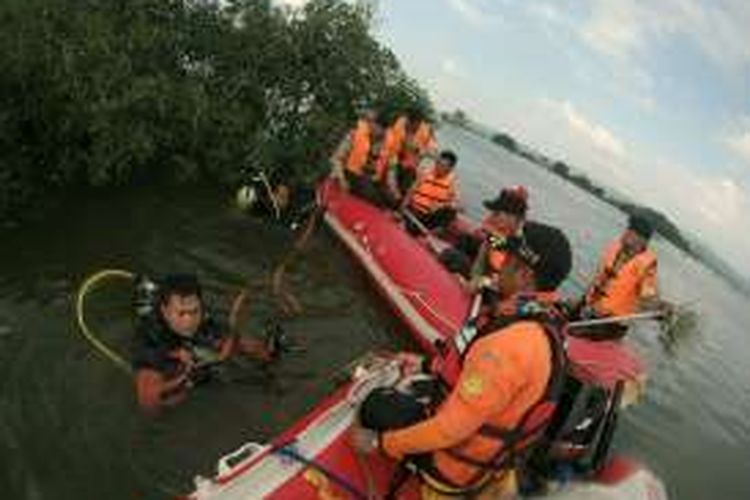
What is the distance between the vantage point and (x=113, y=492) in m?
5.79

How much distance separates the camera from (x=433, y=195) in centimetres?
1173

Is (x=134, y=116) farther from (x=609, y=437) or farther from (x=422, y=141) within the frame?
(x=609, y=437)

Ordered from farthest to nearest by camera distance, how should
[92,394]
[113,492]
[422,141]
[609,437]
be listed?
[422,141], [92,394], [609,437], [113,492]

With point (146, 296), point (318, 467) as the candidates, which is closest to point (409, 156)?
point (146, 296)

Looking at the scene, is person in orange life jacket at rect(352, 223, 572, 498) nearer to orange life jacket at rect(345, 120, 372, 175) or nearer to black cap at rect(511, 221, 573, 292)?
black cap at rect(511, 221, 573, 292)

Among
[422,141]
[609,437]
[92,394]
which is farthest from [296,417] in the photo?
[422,141]

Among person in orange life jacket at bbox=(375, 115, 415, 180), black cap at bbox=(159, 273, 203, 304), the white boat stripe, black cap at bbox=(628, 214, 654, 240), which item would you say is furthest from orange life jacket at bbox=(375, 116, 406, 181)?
black cap at bbox=(159, 273, 203, 304)

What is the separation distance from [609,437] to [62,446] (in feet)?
12.6

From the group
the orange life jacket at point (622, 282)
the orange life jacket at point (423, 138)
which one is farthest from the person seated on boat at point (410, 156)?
the orange life jacket at point (622, 282)

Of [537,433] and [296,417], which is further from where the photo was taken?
[296,417]

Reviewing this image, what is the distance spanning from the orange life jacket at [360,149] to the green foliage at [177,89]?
5.74ft

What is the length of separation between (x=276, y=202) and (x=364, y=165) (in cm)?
130

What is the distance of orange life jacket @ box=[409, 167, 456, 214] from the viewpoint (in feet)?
38.4

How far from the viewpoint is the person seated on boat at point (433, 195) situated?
38.2 feet
